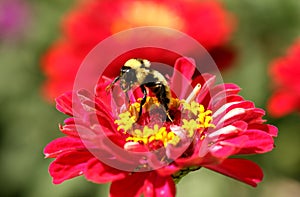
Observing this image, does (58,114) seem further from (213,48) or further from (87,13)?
(213,48)

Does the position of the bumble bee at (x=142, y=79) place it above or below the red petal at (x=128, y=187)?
above

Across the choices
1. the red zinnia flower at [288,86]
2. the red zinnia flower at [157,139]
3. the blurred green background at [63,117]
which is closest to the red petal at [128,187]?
the red zinnia flower at [157,139]

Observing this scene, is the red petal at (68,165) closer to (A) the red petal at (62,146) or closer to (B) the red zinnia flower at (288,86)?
(A) the red petal at (62,146)

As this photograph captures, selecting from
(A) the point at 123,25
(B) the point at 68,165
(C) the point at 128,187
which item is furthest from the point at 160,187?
(A) the point at 123,25

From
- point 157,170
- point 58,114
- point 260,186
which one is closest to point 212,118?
point 157,170

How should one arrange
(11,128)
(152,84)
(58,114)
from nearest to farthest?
(152,84)
(58,114)
(11,128)

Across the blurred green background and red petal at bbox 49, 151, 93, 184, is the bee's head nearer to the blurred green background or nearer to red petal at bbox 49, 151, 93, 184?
red petal at bbox 49, 151, 93, 184

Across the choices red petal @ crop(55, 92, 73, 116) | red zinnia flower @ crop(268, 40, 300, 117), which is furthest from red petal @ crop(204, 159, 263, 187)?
red zinnia flower @ crop(268, 40, 300, 117)
